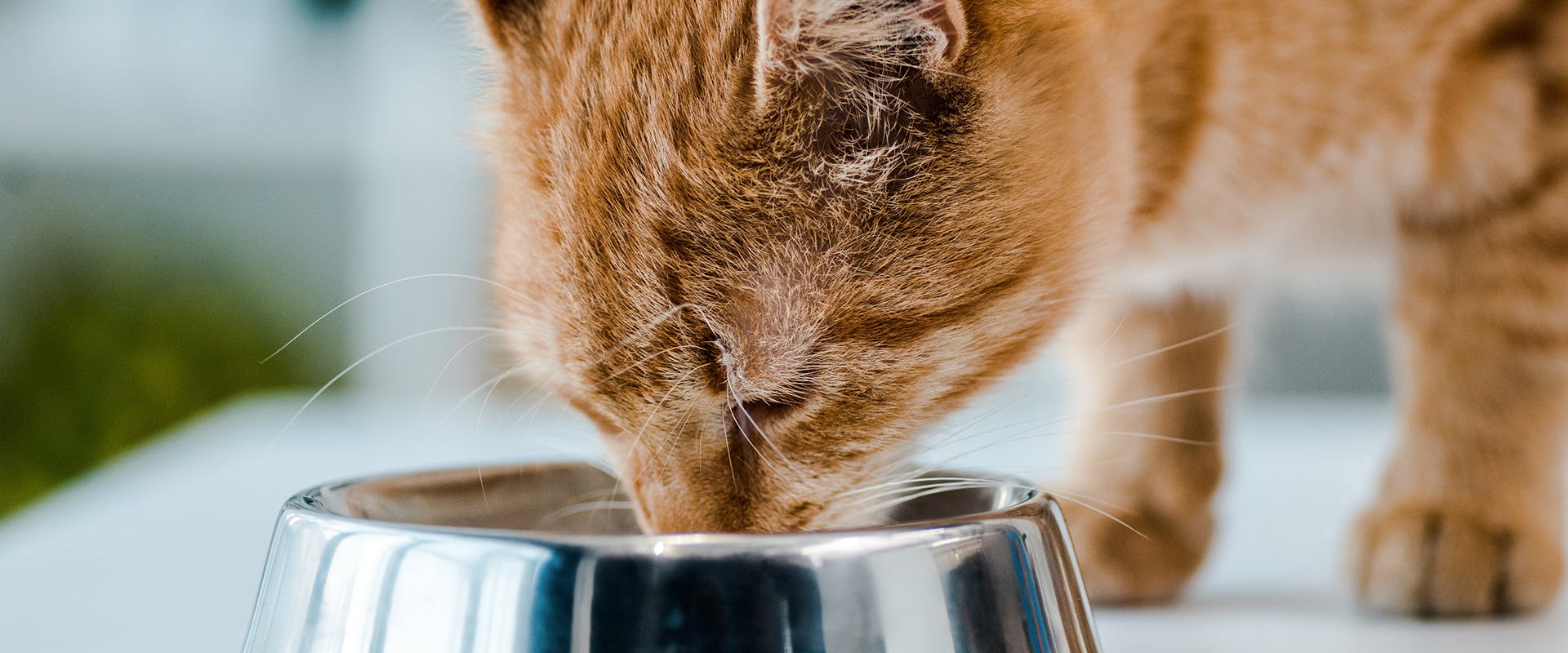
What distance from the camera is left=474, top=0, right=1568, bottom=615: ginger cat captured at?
2.06 ft

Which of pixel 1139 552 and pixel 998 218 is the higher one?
pixel 998 218

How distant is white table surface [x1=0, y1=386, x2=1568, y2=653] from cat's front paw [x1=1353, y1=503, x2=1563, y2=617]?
2 cm

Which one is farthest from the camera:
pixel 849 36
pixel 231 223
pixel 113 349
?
pixel 231 223

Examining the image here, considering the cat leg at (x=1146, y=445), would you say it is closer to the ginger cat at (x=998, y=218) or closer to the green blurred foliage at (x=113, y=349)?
the ginger cat at (x=998, y=218)

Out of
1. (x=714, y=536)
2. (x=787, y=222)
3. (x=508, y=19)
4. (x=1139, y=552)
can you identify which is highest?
(x=508, y=19)

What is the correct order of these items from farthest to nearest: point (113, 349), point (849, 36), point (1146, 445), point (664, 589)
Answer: point (113, 349) → point (1146, 445) → point (849, 36) → point (664, 589)

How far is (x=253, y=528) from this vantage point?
3.44ft

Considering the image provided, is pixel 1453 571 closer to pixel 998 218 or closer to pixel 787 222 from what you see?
pixel 998 218

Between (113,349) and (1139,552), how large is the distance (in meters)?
1.44

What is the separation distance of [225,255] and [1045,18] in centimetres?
168

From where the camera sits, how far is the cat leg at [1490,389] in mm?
928

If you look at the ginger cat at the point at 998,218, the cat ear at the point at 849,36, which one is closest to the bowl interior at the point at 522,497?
the ginger cat at the point at 998,218

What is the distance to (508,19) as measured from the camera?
0.77 meters

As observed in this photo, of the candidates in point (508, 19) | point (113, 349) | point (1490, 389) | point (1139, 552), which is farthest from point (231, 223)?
point (1490, 389)
